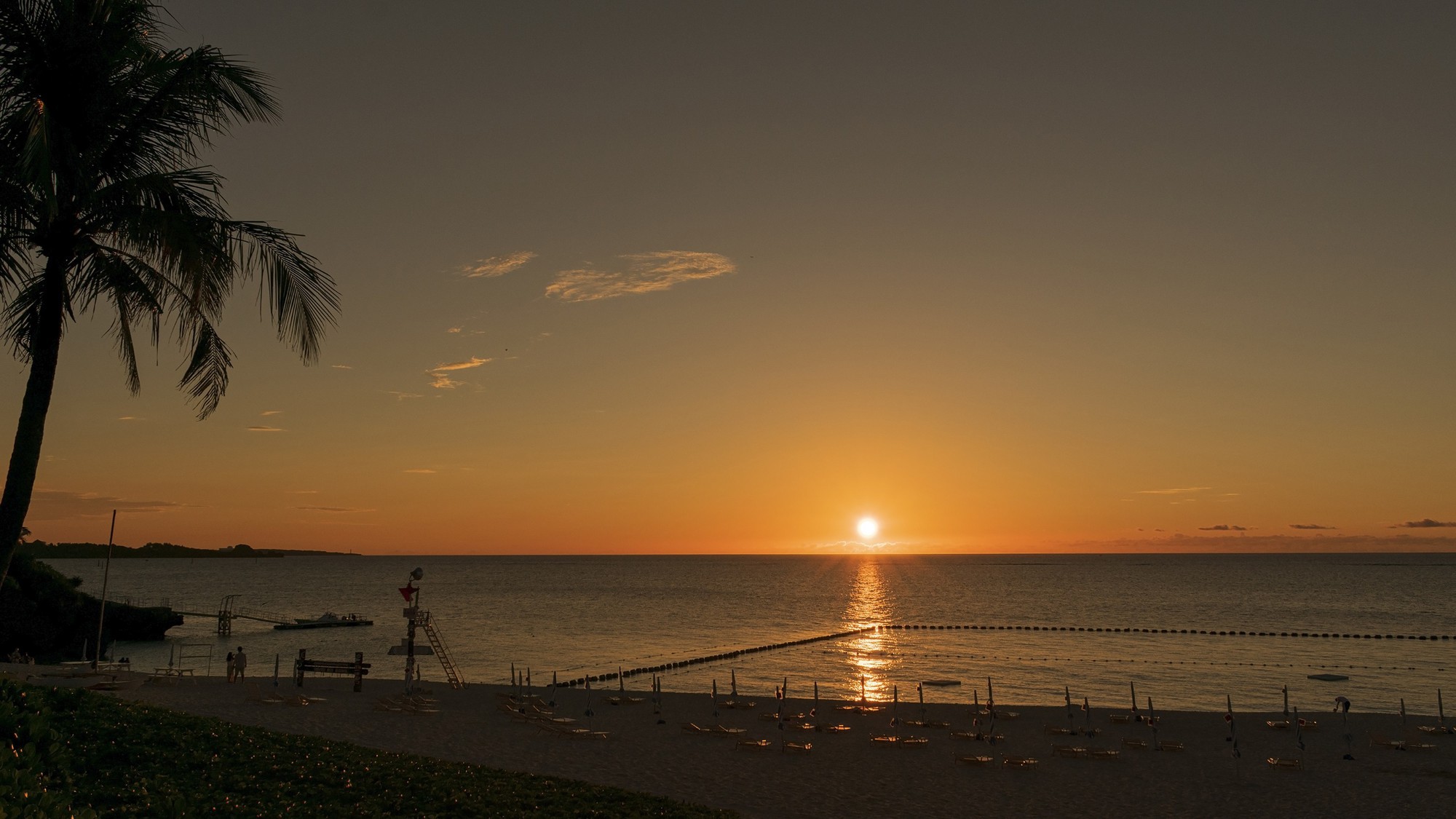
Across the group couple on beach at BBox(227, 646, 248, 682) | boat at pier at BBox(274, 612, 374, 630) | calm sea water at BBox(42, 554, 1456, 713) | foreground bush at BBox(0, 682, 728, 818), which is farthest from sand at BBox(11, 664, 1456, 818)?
boat at pier at BBox(274, 612, 374, 630)

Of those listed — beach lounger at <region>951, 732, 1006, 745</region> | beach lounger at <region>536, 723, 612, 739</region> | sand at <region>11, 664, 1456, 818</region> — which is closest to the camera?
sand at <region>11, 664, 1456, 818</region>

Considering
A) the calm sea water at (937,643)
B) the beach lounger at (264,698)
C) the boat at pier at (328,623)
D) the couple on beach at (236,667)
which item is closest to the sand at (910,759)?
the beach lounger at (264,698)

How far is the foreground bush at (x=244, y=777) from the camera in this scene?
514 inches

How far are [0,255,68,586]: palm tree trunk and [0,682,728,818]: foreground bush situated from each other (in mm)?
2936

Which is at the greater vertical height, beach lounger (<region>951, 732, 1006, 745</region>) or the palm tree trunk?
the palm tree trunk

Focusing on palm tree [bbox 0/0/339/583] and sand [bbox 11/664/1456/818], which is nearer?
palm tree [bbox 0/0/339/583]

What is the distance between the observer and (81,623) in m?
68.9

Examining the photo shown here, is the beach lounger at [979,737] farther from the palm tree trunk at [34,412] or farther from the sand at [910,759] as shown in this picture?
the palm tree trunk at [34,412]

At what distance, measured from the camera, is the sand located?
74.7 feet

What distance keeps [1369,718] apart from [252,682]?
48559 millimetres

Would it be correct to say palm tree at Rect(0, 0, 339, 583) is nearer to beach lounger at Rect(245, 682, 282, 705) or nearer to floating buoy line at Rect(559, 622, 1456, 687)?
beach lounger at Rect(245, 682, 282, 705)

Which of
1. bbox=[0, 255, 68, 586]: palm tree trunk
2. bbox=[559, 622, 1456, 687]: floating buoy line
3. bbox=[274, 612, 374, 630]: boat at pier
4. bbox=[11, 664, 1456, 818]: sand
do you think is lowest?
bbox=[559, 622, 1456, 687]: floating buoy line

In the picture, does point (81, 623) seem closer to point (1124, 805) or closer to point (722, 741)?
point (722, 741)

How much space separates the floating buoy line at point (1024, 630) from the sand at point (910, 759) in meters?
19.6
